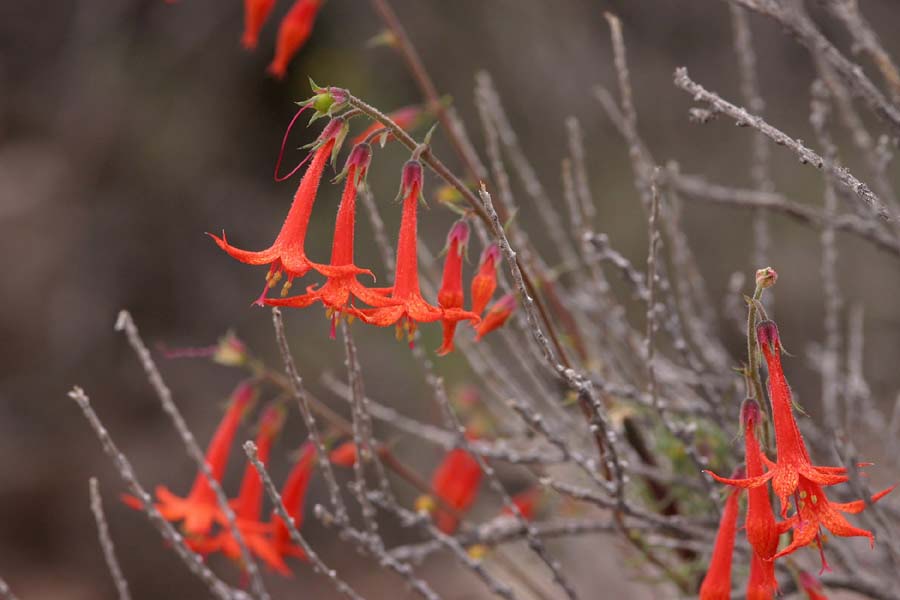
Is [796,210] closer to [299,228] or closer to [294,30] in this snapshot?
[299,228]

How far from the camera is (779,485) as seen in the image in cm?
107

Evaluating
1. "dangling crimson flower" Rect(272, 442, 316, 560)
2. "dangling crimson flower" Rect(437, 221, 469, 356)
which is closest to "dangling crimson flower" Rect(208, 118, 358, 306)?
"dangling crimson flower" Rect(437, 221, 469, 356)

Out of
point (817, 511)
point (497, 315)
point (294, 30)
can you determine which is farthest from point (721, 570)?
point (294, 30)

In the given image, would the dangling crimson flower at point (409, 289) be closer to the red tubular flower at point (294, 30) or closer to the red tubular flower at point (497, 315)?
the red tubular flower at point (497, 315)

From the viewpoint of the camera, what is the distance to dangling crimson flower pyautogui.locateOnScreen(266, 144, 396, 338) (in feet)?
3.77

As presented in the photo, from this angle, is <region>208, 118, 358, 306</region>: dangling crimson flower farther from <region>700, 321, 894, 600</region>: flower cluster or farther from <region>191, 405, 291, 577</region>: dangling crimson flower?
<region>191, 405, 291, 577</region>: dangling crimson flower

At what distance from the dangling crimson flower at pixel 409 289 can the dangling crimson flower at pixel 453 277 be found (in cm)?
6

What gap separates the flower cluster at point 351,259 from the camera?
117 cm

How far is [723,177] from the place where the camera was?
514 centimetres

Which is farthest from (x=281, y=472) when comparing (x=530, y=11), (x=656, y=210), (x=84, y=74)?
(x=656, y=210)

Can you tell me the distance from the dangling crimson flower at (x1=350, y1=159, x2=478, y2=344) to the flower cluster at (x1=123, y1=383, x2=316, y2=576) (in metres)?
0.73

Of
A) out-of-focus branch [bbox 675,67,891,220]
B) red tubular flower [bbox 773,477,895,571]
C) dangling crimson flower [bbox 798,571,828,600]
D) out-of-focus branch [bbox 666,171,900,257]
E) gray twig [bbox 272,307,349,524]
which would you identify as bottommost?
gray twig [bbox 272,307,349,524]

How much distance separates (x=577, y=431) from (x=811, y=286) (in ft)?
12.5

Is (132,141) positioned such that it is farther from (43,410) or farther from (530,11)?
(530,11)
